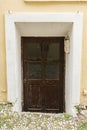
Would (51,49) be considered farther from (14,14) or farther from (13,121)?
(13,121)

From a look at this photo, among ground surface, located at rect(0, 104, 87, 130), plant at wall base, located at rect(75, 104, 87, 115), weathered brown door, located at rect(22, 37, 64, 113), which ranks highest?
weathered brown door, located at rect(22, 37, 64, 113)

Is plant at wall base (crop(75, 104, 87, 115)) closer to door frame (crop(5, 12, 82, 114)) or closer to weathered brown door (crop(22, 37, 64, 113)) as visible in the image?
door frame (crop(5, 12, 82, 114))

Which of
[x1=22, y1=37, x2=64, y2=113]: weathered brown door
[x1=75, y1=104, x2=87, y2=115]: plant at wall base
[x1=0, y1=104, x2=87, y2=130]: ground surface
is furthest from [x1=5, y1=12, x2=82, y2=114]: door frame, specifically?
[x1=22, y1=37, x2=64, y2=113]: weathered brown door

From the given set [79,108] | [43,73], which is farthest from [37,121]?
[43,73]

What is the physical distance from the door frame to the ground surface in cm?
19

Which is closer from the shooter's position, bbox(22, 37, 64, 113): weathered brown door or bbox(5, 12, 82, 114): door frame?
bbox(5, 12, 82, 114): door frame

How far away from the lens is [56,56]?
18.2ft

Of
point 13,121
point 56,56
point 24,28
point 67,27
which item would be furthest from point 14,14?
point 13,121

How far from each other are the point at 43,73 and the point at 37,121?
1.22 metres

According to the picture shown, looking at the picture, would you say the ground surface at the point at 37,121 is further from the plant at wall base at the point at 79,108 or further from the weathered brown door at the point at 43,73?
the weathered brown door at the point at 43,73

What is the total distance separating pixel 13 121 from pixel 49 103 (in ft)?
4.27

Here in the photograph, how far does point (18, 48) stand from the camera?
16.9 feet

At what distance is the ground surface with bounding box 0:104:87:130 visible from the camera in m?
4.46

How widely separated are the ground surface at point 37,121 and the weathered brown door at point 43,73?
660 mm
